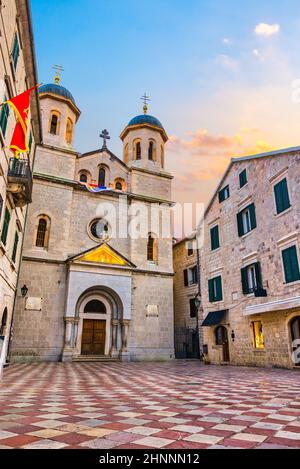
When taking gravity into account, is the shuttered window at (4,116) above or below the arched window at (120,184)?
below

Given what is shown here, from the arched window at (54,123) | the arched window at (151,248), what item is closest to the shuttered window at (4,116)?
the arched window at (54,123)

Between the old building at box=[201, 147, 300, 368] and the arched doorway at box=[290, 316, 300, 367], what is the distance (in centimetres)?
4

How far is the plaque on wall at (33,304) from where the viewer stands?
18.9 m

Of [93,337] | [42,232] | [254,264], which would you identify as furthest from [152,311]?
[42,232]

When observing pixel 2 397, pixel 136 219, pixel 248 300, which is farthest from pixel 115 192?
pixel 2 397

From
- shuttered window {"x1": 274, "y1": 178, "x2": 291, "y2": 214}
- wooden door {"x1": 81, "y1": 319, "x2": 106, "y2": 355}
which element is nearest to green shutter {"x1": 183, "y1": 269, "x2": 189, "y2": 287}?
wooden door {"x1": 81, "y1": 319, "x2": 106, "y2": 355}

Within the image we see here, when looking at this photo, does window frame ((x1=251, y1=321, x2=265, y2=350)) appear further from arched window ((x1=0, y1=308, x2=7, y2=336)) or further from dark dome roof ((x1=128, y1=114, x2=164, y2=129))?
dark dome roof ((x1=128, y1=114, x2=164, y2=129))

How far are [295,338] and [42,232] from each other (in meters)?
16.1

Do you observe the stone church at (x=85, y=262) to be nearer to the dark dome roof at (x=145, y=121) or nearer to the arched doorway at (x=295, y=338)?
the dark dome roof at (x=145, y=121)

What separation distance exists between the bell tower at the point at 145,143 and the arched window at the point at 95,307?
39.5 feet

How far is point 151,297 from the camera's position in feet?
75.8

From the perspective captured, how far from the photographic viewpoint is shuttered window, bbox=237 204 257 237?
56.4 ft

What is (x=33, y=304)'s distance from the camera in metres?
19.1

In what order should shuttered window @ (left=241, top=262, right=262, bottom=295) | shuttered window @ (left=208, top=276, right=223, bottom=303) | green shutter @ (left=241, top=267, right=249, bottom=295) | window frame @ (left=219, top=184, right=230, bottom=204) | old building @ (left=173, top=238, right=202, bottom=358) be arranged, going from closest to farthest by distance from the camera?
shuttered window @ (left=241, top=262, right=262, bottom=295), green shutter @ (left=241, top=267, right=249, bottom=295), shuttered window @ (left=208, top=276, right=223, bottom=303), window frame @ (left=219, top=184, right=230, bottom=204), old building @ (left=173, top=238, right=202, bottom=358)
